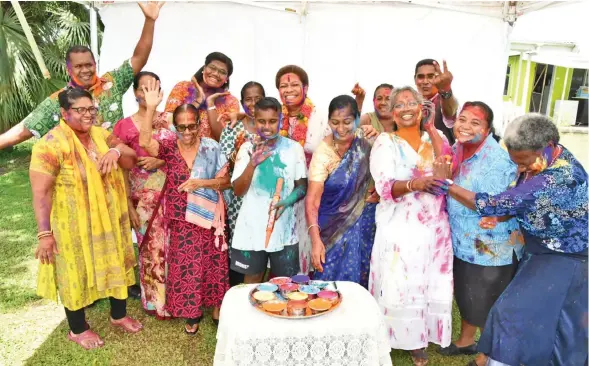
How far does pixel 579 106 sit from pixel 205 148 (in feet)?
52.8

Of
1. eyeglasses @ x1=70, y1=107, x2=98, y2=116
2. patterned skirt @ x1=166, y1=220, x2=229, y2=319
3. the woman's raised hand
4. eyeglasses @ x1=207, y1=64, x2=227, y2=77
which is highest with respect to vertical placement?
eyeglasses @ x1=207, y1=64, x2=227, y2=77

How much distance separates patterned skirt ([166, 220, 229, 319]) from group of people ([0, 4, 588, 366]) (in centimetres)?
1

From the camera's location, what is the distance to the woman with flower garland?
3.49 meters

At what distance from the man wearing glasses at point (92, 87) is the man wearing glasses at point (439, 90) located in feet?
7.61

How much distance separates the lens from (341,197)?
3.08 meters

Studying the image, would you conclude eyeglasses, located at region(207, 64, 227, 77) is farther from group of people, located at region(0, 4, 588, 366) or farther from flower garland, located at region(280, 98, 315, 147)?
flower garland, located at region(280, 98, 315, 147)

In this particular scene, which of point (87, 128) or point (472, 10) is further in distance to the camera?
point (472, 10)

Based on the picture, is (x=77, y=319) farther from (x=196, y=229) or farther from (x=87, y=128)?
(x=87, y=128)

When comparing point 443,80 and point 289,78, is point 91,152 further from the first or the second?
point 443,80

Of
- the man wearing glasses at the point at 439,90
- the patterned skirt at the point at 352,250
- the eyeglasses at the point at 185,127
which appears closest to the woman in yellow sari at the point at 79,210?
the eyeglasses at the point at 185,127

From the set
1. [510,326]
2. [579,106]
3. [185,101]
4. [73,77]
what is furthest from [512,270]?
[579,106]

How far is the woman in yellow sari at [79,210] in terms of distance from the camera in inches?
116

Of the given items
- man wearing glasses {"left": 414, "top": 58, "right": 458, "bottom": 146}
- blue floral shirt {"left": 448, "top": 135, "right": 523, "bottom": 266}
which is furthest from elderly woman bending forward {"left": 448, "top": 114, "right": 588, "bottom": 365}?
man wearing glasses {"left": 414, "top": 58, "right": 458, "bottom": 146}

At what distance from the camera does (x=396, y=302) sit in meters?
2.98
